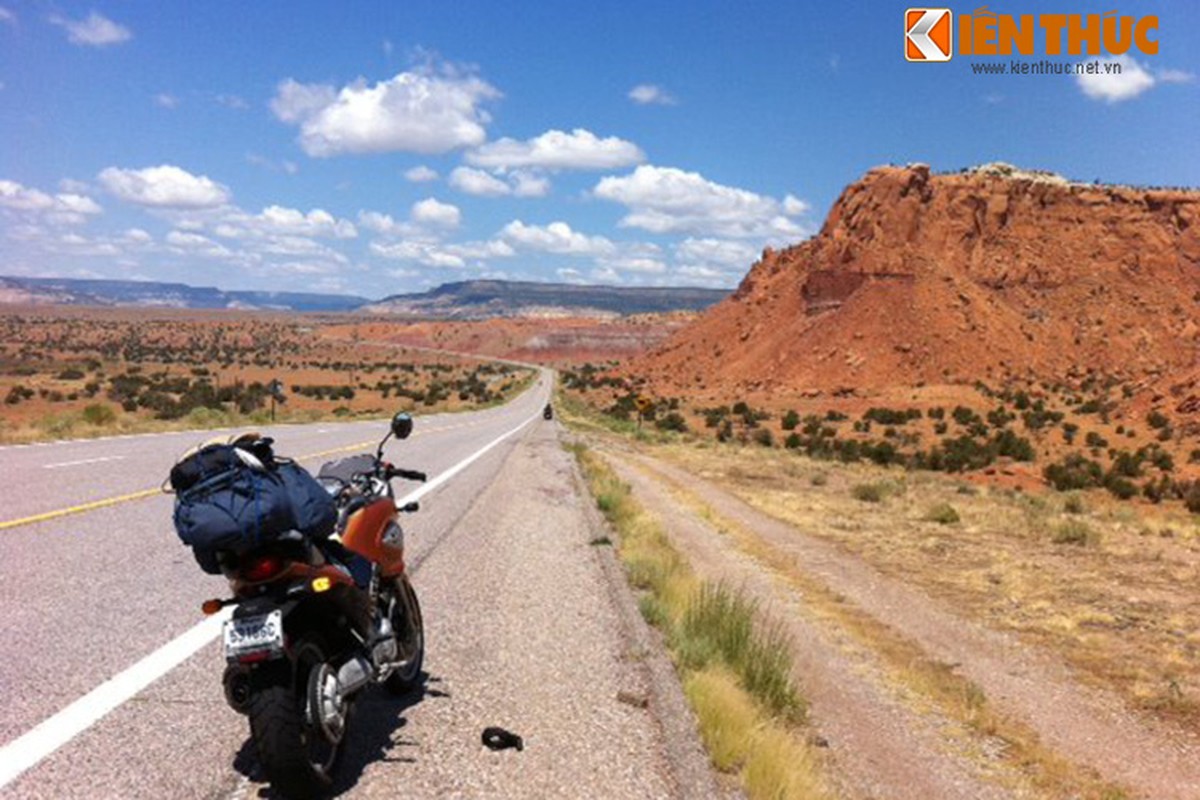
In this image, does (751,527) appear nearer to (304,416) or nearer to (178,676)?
(178,676)

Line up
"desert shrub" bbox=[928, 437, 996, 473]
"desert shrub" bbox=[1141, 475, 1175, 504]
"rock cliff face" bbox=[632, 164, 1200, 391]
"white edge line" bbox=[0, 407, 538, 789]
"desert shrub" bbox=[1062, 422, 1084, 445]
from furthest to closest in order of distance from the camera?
"rock cliff face" bbox=[632, 164, 1200, 391], "desert shrub" bbox=[1062, 422, 1084, 445], "desert shrub" bbox=[928, 437, 996, 473], "desert shrub" bbox=[1141, 475, 1175, 504], "white edge line" bbox=[0, 407, 538, 789]

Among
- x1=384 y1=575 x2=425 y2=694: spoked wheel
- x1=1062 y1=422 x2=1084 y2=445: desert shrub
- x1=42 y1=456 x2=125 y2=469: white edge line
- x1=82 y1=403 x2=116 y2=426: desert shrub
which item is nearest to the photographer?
x1=384 y1=575 x2=425 y2=694: spoked wheel

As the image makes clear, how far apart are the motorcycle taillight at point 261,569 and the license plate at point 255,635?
169mm

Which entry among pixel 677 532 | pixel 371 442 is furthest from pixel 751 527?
pixel 371 442

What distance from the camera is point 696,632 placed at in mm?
7770

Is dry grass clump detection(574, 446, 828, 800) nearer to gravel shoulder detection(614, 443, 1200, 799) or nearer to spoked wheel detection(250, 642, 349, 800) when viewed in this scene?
gravel shoulder detection(614, 443, 1200, 799)

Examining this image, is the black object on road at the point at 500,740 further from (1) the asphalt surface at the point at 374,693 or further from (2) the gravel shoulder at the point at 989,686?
(2) the gravel shoulder at the point at 989,686

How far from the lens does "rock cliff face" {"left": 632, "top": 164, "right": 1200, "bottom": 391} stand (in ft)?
235

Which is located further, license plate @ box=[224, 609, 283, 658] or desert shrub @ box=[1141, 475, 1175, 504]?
desert shrub @ box=[1141, 475, 1175, 504]

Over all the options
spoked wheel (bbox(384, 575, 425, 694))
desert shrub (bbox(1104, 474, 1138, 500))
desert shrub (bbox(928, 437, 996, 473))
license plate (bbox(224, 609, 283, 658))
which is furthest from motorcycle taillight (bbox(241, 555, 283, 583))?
desert shrub (bbox(928, 437, 996, 473))

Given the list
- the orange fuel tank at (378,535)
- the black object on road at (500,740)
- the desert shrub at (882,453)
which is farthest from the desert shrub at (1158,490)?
the orange fuel tank at (378,535)

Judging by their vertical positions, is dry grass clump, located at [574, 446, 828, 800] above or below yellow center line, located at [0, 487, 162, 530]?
below

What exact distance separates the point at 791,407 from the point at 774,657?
182ft

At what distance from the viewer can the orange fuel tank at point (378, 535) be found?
5066 millimetres
